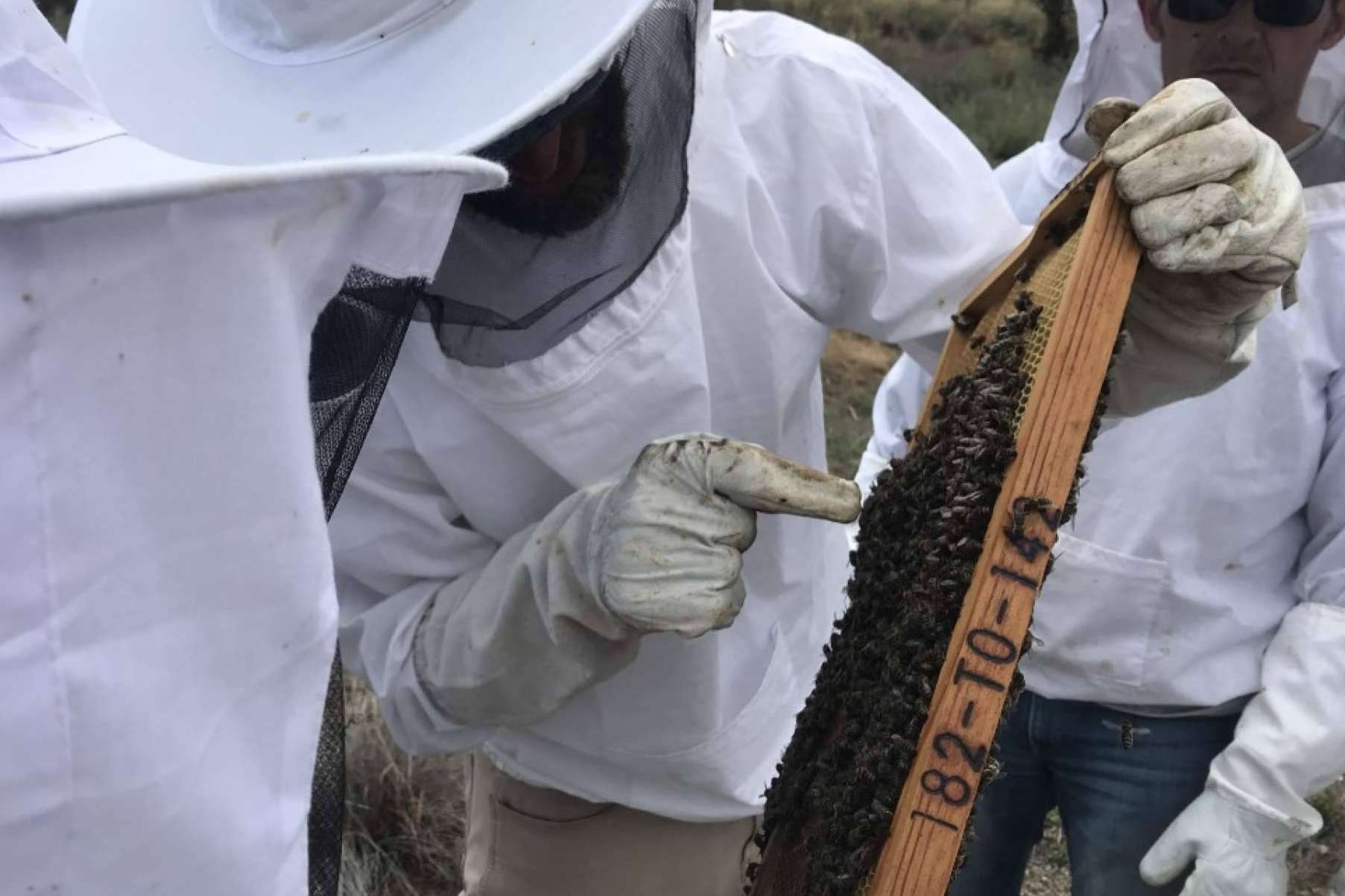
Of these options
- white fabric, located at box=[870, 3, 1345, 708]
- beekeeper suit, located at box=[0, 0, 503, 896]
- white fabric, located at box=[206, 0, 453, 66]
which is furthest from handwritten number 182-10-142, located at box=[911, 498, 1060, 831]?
white fabric, located at box=[870, 3, 1345, 708]

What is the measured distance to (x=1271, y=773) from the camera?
2.53m

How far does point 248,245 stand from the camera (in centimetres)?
103

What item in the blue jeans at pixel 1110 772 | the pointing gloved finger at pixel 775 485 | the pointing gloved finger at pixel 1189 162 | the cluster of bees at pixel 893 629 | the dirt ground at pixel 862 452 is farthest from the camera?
the dirt ground at pixel 862 452

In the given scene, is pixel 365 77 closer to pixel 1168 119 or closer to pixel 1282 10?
pixel 1168 119

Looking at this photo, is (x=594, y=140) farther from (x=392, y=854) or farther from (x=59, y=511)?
(x=392, y=854)

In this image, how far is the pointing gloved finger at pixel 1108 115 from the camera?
1.97 m

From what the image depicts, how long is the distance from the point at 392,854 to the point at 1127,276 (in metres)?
3.59

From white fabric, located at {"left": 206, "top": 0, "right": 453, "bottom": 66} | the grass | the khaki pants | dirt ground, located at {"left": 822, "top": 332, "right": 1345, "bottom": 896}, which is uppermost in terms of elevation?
white fabric, located at {"left": 206, "top": 0, "right": 453, "bottom": 66}

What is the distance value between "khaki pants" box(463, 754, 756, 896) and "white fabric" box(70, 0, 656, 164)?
165 cm

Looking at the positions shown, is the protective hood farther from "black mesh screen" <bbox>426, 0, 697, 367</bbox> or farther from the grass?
the grass

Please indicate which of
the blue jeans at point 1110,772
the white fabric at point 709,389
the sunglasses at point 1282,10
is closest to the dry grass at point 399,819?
the white fabric at point 709,389

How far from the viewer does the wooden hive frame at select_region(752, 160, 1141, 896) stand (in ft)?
4.67

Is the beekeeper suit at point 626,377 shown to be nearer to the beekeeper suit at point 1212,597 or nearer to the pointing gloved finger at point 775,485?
the pointing gloved finger at point 775,485

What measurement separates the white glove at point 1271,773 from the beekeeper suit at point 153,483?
217 centimetres
